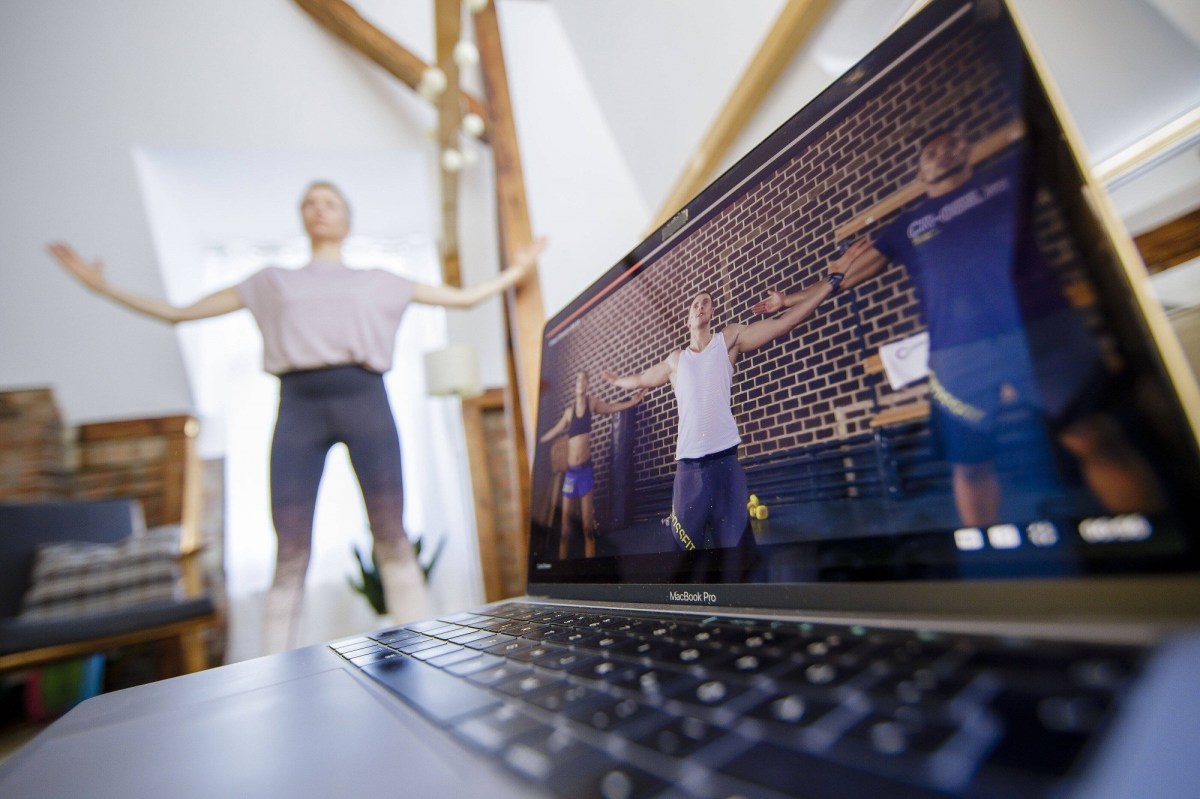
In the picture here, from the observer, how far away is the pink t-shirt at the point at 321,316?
5.73 ft

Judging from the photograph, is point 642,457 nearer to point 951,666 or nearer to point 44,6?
point 951,666

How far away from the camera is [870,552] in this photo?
→ 0.36 metres

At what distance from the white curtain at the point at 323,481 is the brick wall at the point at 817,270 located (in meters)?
3.01

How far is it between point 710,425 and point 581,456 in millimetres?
234

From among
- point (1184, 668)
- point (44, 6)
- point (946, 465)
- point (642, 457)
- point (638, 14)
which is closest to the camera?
point (1184, 668)

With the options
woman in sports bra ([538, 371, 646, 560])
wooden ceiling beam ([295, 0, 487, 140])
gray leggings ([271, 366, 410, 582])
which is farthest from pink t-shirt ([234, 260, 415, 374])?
wooden ceiling beam ([295, 0, 487, 140])

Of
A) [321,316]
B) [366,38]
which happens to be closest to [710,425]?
[321,316]

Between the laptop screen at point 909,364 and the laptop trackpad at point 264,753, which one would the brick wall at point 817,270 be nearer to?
the laptop screen at point 909,364

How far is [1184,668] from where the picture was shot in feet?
0.63

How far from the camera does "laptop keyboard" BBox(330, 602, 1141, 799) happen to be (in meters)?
0.17

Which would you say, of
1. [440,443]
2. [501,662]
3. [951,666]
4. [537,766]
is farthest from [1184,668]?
[440,443]

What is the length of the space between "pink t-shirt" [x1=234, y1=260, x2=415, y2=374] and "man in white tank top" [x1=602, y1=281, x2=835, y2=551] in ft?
4.89

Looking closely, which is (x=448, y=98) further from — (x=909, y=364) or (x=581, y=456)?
(x=909, y=364)

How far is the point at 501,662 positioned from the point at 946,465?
1.02ft
